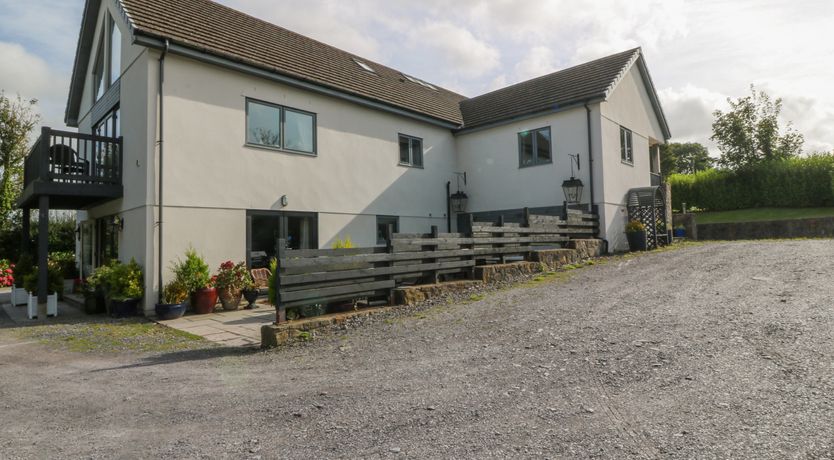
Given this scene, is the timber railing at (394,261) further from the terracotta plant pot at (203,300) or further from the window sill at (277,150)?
the window sill at (277,150)

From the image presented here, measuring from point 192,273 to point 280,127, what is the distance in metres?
4.78

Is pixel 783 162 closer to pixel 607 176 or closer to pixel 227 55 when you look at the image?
pixel 607 176

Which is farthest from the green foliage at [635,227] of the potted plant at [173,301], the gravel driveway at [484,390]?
the potted plant at [173,301]

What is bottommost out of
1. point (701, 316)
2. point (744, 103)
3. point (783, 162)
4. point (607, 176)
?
point (701, 316)

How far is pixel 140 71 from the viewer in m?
10.5

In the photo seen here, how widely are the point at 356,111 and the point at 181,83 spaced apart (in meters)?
5.40

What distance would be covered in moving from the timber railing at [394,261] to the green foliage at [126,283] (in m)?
4.79

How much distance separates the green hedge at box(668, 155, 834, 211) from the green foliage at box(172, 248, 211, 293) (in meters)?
24.7

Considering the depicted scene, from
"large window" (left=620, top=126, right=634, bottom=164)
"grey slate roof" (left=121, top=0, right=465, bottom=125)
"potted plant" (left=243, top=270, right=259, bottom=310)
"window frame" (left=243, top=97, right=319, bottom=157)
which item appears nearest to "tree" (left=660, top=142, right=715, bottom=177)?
"large window" (left=620, top=126, right=634, bottom=164)

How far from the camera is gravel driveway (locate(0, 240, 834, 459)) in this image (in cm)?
315

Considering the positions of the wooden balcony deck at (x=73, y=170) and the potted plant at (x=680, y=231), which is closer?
the wooden balcony deck at (x=73, y=170)

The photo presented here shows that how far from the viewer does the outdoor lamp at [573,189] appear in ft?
49.2

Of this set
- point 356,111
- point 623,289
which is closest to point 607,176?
point 623,289

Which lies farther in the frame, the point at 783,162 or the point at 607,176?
the point at 783,162
